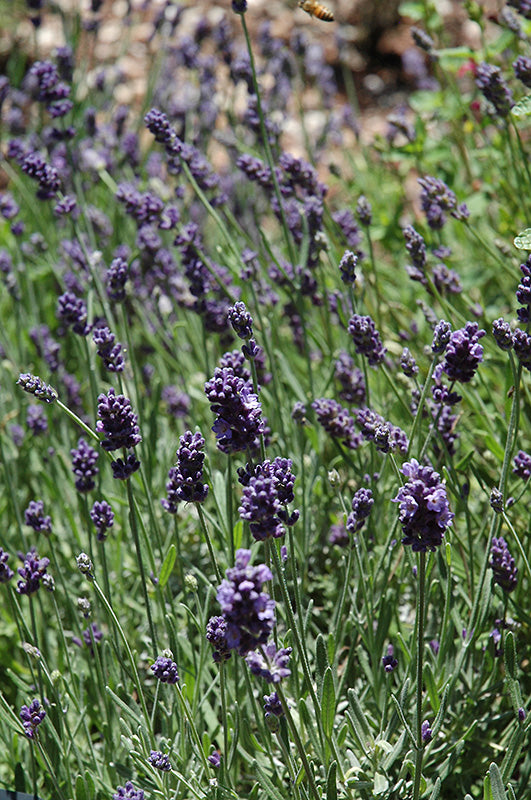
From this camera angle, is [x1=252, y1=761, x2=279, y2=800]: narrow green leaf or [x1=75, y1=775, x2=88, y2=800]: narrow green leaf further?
[x1=75, y1=775, x2=88, y2=800]: narrow green leaf

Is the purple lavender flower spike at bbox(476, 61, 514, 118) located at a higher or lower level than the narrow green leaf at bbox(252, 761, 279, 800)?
higher

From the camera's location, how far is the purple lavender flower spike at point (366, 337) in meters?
2.13

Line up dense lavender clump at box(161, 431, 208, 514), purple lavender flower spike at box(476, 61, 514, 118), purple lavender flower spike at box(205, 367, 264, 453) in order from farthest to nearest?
1. purple lavender flower spike at box(476, 61, 514, 118)
2. dense lavender clump at box(161, 431, 208, 514)
3. purple lavender flower spike at box(205, 367, 264, 453)

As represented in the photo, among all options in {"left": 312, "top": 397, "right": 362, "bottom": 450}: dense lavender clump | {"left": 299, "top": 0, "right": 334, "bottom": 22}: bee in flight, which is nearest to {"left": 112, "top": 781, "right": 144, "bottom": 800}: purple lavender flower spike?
{"left": 312, "top": 397, "right": 362, "bottom": 450}: dense lavender clump

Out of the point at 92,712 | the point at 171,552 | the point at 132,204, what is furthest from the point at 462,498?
the point at 132,204

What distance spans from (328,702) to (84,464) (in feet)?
2.93

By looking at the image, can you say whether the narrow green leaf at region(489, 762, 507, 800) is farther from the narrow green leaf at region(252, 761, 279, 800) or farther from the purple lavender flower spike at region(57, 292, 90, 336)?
the purple lavender flower spike at region(57, 292, 90, 336)

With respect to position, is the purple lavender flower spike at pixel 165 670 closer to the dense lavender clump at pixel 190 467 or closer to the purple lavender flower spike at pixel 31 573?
the dense lavender clump at pixel 190 467

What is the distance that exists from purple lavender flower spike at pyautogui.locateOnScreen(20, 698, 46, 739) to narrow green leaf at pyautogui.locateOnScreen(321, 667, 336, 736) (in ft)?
2.06

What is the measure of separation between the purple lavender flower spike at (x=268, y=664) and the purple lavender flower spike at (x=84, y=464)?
0.91 metres

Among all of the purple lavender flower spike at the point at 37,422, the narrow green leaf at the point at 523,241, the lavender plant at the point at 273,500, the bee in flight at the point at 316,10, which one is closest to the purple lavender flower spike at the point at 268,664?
the lavender plant at the point at 273,500

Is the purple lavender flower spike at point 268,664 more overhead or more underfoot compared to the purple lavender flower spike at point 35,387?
more underfoot

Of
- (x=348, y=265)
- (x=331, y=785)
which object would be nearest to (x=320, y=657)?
(x=331, y=785)

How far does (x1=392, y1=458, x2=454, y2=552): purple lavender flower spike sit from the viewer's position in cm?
138
